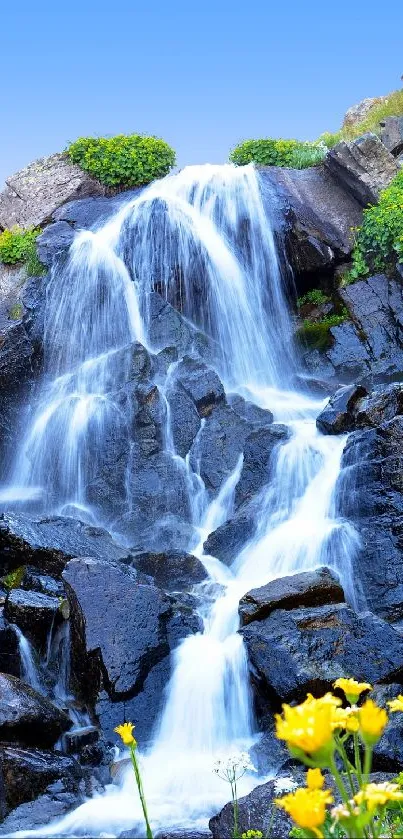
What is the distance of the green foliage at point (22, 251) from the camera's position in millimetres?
14828

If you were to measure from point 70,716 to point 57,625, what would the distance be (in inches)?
39.4

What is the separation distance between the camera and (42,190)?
17203 millimetres

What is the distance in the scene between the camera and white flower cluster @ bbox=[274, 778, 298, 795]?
4441 mm

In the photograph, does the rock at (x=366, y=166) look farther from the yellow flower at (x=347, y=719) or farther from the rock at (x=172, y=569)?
the yellow flower at (x=347, y=719)

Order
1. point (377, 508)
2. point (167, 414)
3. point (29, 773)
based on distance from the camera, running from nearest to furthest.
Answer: point (29, 773), point (377, 508), point (167, 414)

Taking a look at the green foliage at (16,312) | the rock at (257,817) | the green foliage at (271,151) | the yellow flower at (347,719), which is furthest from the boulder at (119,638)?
the green foliage at (271,151)

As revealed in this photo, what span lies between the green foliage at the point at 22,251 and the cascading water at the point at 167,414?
0.65 meters

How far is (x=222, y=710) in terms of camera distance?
6844 millimetres

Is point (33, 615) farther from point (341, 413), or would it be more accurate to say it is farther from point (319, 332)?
point (319, 332)

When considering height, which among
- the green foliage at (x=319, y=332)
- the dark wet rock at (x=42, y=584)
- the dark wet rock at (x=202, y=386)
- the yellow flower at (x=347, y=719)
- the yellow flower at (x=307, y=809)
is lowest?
the yellow flower at (x=307, y=809)

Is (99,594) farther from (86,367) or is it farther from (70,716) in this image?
(86,367)

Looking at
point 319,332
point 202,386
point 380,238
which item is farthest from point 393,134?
point 202,386

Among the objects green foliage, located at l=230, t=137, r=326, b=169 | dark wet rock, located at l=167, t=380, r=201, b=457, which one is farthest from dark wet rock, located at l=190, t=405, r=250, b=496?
green foliage, located at l=230, t=137, r=326, b=169

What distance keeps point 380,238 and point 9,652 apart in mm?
10170
